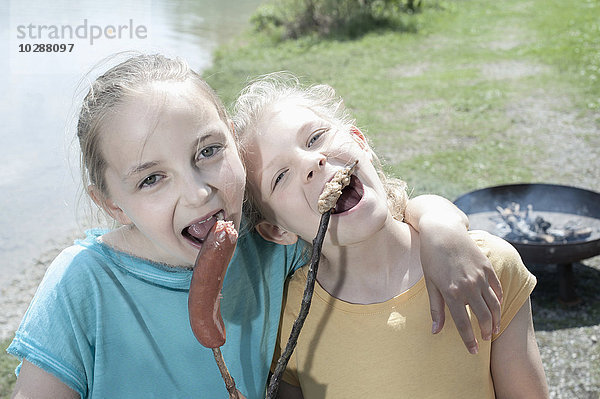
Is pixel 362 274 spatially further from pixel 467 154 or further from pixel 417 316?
pixel 467 154

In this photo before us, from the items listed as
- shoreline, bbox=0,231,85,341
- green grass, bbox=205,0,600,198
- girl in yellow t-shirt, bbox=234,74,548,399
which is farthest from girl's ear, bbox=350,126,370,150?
shoreline, bbox=0,231,85,341

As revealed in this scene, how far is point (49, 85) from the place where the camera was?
8766 millimetres

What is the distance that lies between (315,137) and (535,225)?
9.94 ft

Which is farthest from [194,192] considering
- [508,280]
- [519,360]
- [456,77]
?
[456,77]

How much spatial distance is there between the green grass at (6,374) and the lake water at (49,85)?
1132 millimetres

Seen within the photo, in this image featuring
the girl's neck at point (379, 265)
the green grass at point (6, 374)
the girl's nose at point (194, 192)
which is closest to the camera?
the girl's nose at point (194, 192)

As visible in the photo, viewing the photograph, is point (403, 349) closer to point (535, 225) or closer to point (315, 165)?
point (315, 165)

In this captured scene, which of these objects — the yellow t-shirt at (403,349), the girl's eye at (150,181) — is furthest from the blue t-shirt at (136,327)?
the girl's eye at (150,181)

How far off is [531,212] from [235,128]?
3309 millimetres

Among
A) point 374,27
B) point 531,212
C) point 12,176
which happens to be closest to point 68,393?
point 531,212

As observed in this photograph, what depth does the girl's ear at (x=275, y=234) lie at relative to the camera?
6.97 ft

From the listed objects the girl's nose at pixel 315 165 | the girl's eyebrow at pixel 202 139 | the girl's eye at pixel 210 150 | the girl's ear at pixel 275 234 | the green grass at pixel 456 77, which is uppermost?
the girl's eyebrow at pixel 202 139

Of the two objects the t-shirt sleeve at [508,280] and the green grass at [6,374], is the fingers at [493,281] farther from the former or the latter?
the green grass at [6,374]

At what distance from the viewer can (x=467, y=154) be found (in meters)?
7.08
